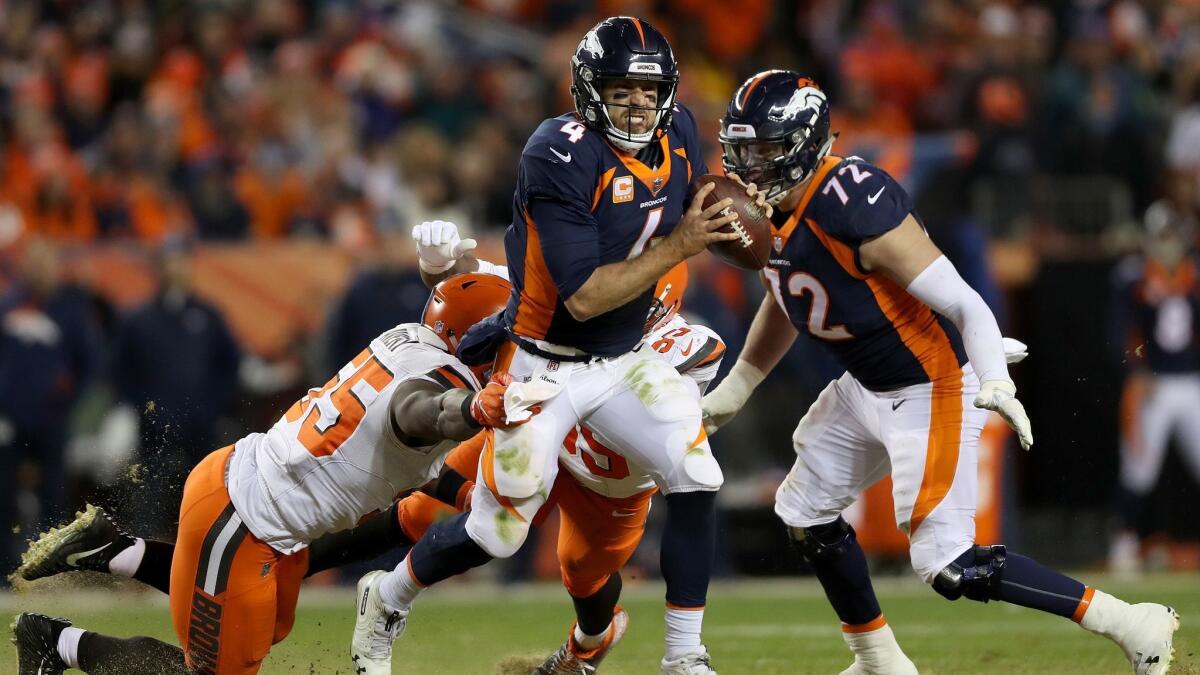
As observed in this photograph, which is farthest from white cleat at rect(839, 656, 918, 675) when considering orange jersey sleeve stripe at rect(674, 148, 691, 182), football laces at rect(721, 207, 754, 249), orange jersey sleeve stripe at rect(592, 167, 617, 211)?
orange jersey sleeve stripe at rect(592, 167, 617, 211)

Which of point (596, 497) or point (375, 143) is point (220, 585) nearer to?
point (596, 497)

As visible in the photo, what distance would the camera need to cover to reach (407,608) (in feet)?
21.1

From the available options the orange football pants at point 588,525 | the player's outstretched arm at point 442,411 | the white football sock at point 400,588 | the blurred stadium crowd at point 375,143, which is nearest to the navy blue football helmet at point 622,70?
the player's outstretched arm at point 442,411

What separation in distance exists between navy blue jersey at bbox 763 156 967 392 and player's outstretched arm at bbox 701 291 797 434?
1.18 feet

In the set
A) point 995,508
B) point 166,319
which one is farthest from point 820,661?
point 166,319

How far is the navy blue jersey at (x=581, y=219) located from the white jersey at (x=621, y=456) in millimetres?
233

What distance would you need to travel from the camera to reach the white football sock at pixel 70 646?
251 inches

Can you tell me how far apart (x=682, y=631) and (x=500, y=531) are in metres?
0.74

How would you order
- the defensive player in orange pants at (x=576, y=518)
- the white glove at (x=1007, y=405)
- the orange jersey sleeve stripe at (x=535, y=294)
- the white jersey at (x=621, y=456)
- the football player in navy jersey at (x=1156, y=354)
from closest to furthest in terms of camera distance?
1. the white glove at (x=1007, y=405)
2. the orange jersey sleeve stripe at (x=535, y=294)
3. the white jersey at (x=621, y=456)
4. the defensive player in orange pants at (x=576, y=518)
5. the football player in navy jersey at (x=1156, y=354)

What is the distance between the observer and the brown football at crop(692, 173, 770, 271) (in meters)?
5.99

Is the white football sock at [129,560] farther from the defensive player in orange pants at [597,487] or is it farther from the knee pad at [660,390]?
the knee pad at [660,390]

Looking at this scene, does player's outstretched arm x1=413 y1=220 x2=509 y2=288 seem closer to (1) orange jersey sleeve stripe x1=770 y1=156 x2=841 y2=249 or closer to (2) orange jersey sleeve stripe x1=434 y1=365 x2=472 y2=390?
(2) orange jersey sleeve stripe x1=434 y1=365 x2=472 y2=390

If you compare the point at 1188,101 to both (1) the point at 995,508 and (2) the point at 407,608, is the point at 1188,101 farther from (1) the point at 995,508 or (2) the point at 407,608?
(2) the point at 407,608

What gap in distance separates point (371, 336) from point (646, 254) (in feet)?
18.4
